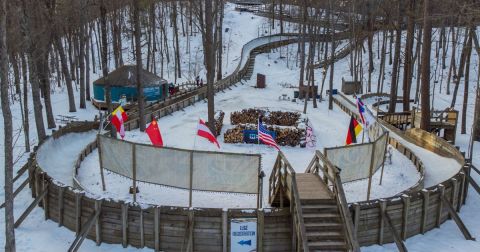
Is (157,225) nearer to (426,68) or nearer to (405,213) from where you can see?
(405,213)

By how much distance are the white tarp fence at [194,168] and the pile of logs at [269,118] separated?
1315cm

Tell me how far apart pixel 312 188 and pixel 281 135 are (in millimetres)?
10193

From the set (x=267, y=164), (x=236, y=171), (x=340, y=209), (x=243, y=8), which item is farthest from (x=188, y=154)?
(x=243, y=8)

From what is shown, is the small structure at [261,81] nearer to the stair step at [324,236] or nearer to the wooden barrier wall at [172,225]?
the wooden barrier wall at [172,225]

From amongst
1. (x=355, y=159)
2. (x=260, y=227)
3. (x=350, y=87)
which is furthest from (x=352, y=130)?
(x=350, y=87)

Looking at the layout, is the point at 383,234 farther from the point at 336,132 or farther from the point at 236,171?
the point at 336,132

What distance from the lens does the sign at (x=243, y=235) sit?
38.2 ft

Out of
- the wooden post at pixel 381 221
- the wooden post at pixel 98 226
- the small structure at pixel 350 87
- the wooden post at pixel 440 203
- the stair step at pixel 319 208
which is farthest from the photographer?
the small structure at pixel 350 87

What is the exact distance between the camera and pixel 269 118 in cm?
2645

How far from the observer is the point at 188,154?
1274 cm

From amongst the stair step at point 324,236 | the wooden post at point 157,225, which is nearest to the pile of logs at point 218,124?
the wooden post at point 157,225

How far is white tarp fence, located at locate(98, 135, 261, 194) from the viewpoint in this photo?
1256 cm

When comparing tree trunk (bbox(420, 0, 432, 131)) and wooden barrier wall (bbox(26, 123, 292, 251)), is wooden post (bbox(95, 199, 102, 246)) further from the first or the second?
tree trunk (bbox(420, 0, 432, 131))

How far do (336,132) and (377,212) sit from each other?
1343 centimetres
